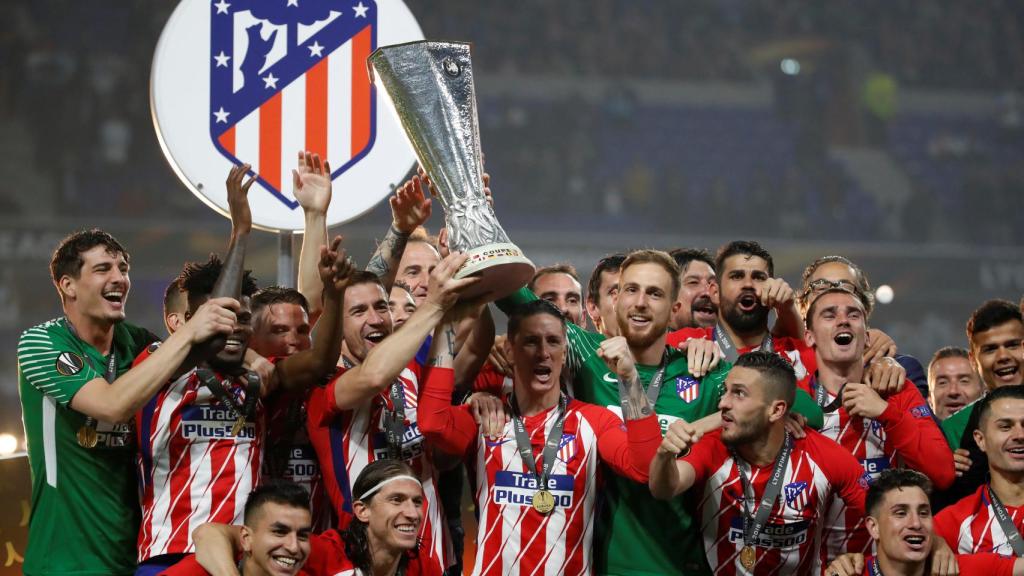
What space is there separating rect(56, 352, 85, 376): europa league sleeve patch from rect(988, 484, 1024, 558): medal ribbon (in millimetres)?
3070

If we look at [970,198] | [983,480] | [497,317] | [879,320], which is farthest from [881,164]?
[983,480]

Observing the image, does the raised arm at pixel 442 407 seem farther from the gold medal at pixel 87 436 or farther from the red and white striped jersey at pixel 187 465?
the gold medal at pixel 87 436

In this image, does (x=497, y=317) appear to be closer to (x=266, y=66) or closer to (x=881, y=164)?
(x=881, y=164)

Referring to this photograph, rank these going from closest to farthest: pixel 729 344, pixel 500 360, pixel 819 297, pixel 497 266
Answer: pixel 497 266, pixel 500 360, pixel 819 297, pixel 729 344

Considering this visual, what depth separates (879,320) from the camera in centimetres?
1775

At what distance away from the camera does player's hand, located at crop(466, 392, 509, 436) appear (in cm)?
391

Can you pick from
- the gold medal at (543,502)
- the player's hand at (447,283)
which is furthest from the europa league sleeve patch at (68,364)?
the gold medal at (543,502)

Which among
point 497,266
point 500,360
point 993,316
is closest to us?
point 497,266

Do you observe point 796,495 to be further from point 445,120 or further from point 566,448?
point 445,120

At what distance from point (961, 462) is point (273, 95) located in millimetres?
2772

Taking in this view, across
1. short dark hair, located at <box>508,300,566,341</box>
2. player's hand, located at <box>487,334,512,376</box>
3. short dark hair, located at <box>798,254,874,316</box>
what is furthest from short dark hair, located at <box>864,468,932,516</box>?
player's hand, located at <box>487,334,512,376</box>

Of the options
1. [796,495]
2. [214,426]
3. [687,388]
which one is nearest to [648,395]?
[687,388]

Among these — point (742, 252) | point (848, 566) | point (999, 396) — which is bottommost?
point (848, 566)

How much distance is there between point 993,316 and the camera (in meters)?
5.07
